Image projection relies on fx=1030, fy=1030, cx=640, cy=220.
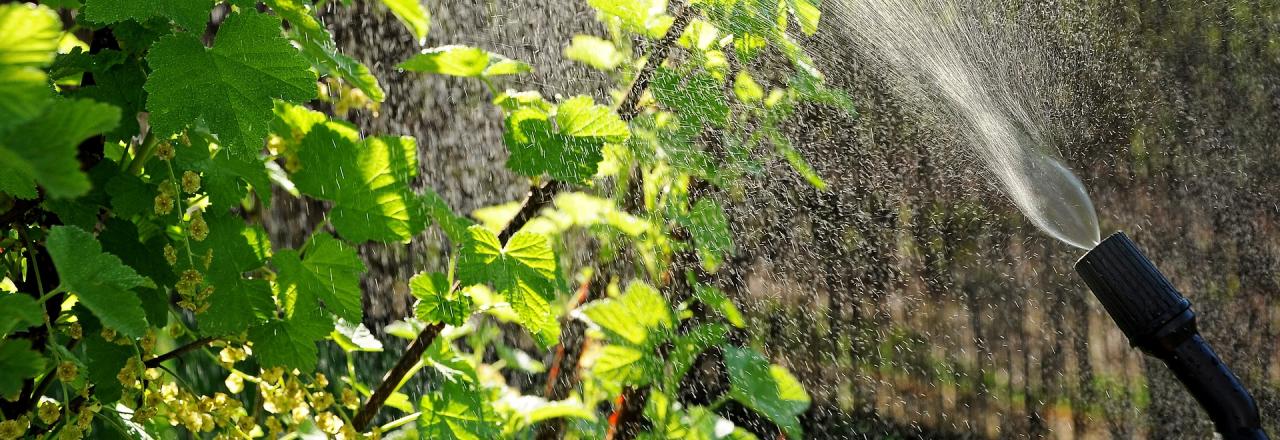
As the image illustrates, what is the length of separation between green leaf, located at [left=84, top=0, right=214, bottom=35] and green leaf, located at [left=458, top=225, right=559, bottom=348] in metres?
0.32

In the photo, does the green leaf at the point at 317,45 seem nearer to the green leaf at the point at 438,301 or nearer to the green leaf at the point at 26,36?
the green leaf at the point at 438,301

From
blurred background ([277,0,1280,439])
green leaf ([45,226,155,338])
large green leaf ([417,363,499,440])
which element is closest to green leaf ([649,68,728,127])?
large green leaf ([417,363,499,440])

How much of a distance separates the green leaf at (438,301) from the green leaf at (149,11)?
331 mm

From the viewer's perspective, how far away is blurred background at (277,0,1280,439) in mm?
2498

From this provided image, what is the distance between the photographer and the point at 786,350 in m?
2.51

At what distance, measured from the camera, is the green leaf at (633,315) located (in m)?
1.10

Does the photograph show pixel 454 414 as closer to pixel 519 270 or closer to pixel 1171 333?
pixel 519 270

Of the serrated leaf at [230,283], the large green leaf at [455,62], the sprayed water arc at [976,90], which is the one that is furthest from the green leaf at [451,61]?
the sprayed water arc at [976,90]

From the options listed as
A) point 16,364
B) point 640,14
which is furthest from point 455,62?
point 16,364

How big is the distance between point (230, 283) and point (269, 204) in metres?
0.09

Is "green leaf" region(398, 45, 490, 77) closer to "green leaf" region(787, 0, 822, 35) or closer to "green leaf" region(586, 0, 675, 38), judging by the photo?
"green leaf" region(586, 0, 675, 38)

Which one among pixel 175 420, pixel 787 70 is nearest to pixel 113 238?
pixel 175 420

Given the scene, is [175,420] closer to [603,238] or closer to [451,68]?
[451,68]

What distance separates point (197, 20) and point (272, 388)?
35 centimetres
